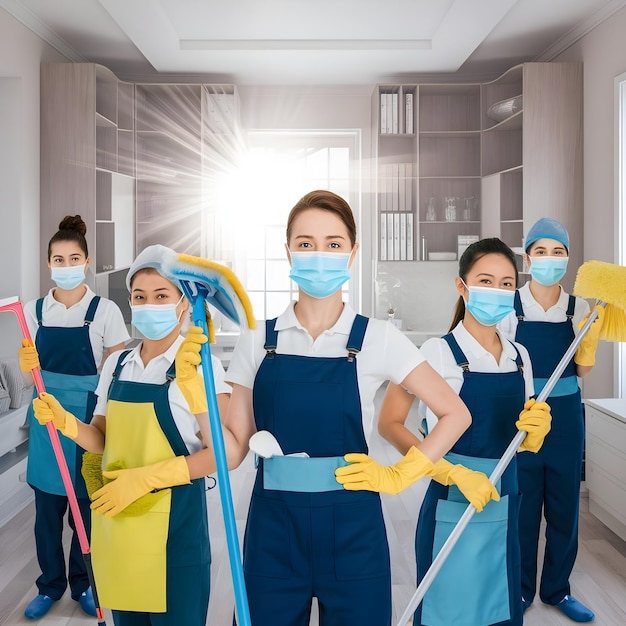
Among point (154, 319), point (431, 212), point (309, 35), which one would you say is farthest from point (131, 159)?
point (154, 319)

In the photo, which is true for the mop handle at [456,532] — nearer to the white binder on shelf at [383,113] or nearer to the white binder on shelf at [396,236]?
the white binder on shelf at [396,236]

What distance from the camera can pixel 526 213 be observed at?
15.1 feet

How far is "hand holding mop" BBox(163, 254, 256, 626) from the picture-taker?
1022 millimetres

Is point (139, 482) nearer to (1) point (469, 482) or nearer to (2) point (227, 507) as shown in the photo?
(2) point (227, 507)

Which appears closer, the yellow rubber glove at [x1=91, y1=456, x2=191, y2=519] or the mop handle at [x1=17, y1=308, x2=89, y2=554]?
the yellow rubber glove at [x1=91, y1=456, x2=191, y2=519]

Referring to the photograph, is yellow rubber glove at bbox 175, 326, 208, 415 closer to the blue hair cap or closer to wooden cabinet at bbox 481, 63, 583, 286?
the blue hair cap

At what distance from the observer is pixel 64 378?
8.40 ft

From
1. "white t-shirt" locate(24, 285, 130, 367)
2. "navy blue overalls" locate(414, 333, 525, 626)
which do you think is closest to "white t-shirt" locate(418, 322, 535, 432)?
"navy blue overalls" locate(414, 333, 525, 626)

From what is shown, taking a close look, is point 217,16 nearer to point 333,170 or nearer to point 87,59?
point 87,59

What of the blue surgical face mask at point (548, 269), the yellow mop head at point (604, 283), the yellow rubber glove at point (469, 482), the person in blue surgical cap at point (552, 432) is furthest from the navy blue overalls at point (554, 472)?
the yellow rubber glove at point (469, 482)

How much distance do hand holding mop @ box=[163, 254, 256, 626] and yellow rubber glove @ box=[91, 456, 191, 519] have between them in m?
0.48

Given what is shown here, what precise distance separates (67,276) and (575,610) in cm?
229

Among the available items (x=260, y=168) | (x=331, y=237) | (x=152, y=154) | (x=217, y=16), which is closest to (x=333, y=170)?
(x=260, y=168)

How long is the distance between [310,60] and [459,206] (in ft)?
5.49
